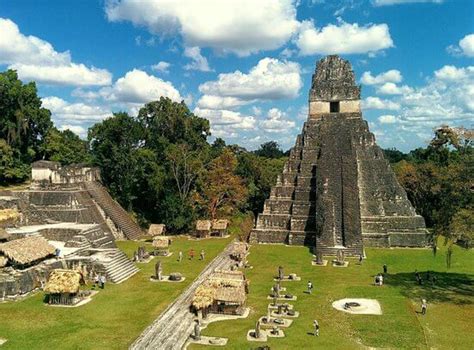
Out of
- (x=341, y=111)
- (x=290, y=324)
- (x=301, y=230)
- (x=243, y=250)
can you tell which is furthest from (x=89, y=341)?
(x=341, y=111)

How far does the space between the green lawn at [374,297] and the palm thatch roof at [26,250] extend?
10496 mm

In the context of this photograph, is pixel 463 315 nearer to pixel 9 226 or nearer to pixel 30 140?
pixel 9 226

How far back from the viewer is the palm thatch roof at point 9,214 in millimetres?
30938

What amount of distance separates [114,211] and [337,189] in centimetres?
1777

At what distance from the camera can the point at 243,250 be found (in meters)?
29.0

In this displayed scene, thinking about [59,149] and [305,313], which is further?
[59,149]

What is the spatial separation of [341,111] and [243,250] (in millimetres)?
17087

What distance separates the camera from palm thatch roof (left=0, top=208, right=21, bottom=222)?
30.9 metres

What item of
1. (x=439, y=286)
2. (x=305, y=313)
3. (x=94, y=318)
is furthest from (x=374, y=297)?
(x=94, y=318)

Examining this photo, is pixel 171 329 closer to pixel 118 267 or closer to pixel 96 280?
pixel 96 280

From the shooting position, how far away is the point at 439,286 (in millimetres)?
23375

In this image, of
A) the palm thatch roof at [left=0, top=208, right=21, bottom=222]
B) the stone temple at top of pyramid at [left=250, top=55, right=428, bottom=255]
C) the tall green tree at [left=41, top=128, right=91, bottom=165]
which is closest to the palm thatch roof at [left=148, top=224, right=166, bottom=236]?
the stone temple at top of pyramid at [left=250, top=55, right=428, bottom=255]

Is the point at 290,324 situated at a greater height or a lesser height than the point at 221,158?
lesser

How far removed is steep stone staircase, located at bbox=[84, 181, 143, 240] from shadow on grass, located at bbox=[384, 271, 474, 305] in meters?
20.2
